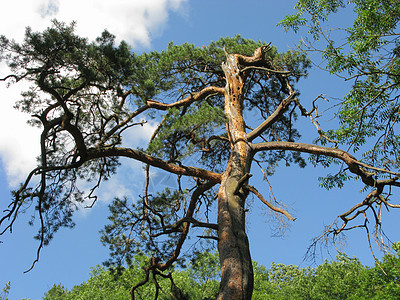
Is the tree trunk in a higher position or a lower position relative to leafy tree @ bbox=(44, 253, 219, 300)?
lower

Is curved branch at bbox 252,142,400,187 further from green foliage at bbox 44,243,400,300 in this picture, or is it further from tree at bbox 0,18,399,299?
green foliage at bbox 44,243,400,300

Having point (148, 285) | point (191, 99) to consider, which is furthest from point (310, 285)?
point (191, 99)

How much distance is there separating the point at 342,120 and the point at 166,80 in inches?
158

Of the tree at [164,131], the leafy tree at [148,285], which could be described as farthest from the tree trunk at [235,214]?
the leafy tree at [148,285]

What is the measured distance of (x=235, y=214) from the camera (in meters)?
4.55

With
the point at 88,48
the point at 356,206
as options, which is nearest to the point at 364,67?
the point at 356,206

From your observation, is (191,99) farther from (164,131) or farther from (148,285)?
(148,285)

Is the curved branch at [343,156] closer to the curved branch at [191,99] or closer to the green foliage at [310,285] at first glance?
the curved branch at [191,99]

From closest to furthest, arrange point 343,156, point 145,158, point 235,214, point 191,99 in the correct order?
point 235,214, point 343,156, point 145,158, point 191,99

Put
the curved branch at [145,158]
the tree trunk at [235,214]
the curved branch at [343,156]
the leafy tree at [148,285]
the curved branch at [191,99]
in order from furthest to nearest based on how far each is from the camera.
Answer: the leafy tree at [148,285] → the curved branch at [191,99] → the curved branch at [145,158] → the curved branch at [343,156] → the tree trunk at [235,214]

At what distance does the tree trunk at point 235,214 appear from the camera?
148 inches

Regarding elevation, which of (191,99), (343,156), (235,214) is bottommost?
(235,214)

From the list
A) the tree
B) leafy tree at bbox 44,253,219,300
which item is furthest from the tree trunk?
leafy tree at bbox 44,253,219,300

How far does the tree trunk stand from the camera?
3.76 meters
